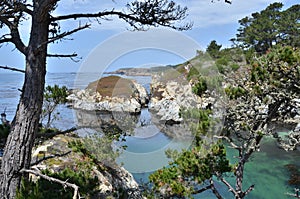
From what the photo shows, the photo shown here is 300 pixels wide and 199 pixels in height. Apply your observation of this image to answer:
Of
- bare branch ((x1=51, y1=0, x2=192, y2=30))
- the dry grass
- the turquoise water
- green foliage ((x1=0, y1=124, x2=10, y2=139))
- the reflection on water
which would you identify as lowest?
the turquoise water

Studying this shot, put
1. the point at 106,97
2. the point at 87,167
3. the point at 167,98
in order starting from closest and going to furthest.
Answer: the point at 87,167 → the point at 106,97 → the point at 167,98

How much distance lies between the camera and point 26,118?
73.3 inches

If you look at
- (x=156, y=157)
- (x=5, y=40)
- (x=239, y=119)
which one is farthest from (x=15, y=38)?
(x=156, y=157)

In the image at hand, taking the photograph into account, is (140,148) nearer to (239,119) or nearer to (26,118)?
(239,119)

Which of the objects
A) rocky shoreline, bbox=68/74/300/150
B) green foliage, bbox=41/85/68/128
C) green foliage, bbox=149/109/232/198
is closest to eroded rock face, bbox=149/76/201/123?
rocky shoreline, bbox=68/74/300/150

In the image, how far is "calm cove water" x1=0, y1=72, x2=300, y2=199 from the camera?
17.3ft

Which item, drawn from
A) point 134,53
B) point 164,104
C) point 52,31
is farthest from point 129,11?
point 164,104

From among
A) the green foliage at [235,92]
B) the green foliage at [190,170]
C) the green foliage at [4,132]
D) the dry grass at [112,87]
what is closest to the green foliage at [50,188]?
the green foliage at [4,132]

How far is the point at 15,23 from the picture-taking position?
6.41 feet

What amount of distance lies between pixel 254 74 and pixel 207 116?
83 centimetres

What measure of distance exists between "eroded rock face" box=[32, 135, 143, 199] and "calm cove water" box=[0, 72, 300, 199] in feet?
1.70

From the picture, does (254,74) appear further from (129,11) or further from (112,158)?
(112,158)

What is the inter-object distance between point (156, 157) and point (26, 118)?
13.2ft

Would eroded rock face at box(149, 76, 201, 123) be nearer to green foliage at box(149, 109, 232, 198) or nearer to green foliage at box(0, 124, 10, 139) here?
green foliage at box(149, 109, 232, 198)
